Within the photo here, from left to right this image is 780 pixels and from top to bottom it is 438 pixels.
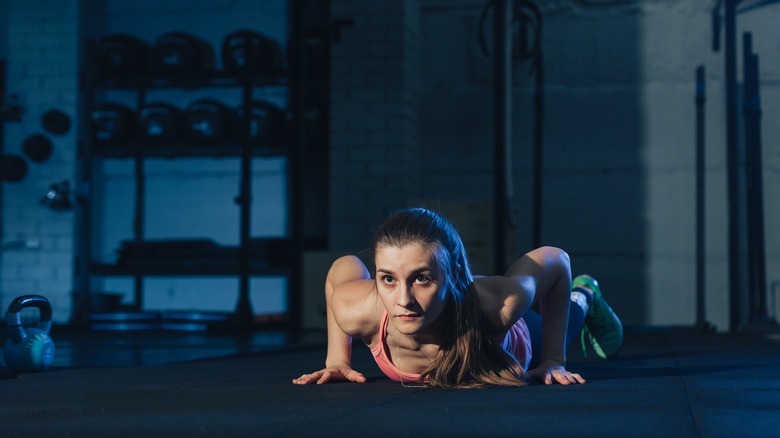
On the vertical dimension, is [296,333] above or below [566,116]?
below

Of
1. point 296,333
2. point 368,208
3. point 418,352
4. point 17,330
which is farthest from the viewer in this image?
point 368,208

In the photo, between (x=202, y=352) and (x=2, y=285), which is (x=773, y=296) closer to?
(x=202, y=352)

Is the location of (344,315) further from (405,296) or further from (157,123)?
(157,123)

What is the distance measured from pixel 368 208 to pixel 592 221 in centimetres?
164

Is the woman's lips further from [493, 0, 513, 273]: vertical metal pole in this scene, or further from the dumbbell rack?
the dumbbell rack

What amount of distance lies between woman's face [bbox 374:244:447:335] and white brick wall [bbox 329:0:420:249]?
4105 millimetres

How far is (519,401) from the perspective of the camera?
6.36 feet

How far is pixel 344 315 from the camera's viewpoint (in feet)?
7.44

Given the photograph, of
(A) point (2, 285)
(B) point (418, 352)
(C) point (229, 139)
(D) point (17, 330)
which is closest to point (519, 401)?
(B) point (418, 352)

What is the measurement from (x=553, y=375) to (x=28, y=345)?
1.72m

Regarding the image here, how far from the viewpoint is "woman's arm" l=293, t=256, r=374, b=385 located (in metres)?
2.25

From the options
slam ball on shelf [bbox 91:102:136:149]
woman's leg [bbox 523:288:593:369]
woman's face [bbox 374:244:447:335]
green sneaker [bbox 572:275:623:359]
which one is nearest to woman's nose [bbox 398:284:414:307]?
woman's face [bbox 374:244:447:335]

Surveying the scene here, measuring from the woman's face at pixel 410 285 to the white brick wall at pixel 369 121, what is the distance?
4105mm

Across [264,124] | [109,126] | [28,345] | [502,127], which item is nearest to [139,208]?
[109,126]
